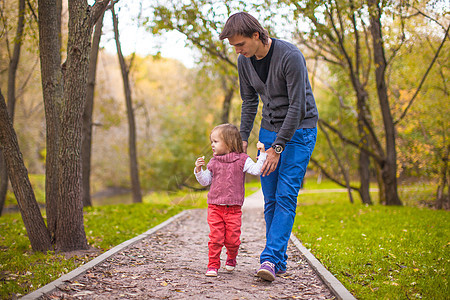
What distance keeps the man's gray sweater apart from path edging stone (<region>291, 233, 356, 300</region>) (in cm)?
128

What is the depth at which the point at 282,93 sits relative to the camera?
3.68 metres

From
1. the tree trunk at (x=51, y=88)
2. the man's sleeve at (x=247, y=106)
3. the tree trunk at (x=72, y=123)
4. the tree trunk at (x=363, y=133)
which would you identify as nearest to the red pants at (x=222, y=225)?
the man's sleeve at (x=247, y=106)

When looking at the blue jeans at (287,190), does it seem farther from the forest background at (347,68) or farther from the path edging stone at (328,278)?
the forest background at (347,68)

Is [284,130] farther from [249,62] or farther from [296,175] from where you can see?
[249,62]

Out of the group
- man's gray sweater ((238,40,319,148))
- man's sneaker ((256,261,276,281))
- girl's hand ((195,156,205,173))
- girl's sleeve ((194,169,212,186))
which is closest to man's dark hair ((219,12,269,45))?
man's gray sweater ((238,40,319,148))

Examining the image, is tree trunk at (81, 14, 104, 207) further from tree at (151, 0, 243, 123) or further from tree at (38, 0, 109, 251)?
tree at (38, 0, 109, 251)

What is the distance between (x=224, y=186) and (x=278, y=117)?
2.70 feet

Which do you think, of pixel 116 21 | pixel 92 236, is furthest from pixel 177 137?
pixel 92 236

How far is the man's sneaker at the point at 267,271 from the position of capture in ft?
11.6

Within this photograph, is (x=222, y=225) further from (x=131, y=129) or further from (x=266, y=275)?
(x=131, y=129)

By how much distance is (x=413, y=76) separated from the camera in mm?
13969

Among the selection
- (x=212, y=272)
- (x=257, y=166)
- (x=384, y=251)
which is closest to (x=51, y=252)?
(x=212, y=272)

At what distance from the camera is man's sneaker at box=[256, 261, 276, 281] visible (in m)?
3.54

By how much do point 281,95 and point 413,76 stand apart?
12.1 m
